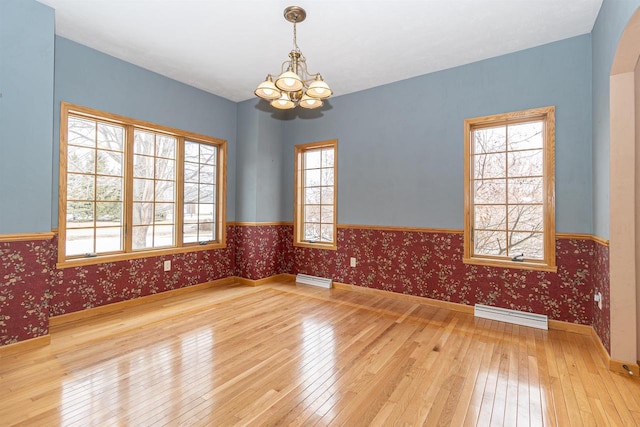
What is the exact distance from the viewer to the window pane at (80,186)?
3.32 m

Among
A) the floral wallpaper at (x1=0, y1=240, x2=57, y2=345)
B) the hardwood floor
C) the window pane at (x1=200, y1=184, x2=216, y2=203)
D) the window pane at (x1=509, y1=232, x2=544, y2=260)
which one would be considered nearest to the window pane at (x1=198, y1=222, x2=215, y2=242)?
the window pane at (x1=200, y1=184, x2=216, y2=203)

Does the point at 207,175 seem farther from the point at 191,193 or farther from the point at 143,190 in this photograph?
the point at 143,190

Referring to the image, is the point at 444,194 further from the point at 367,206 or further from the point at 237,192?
the point at 237,192

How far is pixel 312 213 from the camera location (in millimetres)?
5195

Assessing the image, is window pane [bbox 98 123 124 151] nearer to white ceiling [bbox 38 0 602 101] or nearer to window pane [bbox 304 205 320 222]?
white ceiling [bbox 38 0 602 101]

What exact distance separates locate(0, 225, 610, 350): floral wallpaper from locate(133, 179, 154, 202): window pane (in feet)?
2.67

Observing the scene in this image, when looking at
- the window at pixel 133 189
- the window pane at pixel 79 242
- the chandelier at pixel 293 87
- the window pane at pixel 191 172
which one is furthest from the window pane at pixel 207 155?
the chandelier at pixel 293 87

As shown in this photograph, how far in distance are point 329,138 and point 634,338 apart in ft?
13.3

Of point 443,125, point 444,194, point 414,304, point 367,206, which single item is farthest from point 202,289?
point 443,125

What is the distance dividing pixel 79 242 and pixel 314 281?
3.12m

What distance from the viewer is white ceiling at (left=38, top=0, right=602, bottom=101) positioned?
273 cm

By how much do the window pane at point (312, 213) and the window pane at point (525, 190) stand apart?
2.78 metres

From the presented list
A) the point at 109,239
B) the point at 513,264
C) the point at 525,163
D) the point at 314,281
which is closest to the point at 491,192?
the point at 525,163

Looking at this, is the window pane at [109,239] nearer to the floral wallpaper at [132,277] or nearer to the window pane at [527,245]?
the floral wallpaper at [132,277]
